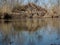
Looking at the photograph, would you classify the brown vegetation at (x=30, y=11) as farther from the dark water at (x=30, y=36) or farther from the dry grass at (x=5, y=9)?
the dark water at (x=30, y=36)

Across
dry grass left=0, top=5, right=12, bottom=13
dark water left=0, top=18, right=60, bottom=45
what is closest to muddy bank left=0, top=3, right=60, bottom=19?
dry grass left=0, top=5, right=12, bottom=13

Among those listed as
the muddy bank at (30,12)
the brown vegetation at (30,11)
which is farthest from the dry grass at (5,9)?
the brown vegetation at (30,11)

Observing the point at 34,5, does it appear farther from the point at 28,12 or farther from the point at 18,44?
the point at 18,44

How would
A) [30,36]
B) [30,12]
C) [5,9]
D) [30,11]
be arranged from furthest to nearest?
1. [30,11]
2. [30,12]
3. [5,9]
4. [30,36]

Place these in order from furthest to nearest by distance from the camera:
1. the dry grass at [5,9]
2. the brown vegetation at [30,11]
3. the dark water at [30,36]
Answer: the brown vegetation at [30,11] < the dry grass at [5,9] < the dark water at [30,36]

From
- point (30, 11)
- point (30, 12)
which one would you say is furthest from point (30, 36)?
point (30, 11)

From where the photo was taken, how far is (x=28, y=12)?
27.3 m

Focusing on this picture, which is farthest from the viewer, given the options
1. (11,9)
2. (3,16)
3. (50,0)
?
(50,0)

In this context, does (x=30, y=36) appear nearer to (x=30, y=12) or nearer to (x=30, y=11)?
(x=30, y=12)

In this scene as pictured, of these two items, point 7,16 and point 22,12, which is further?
point 22,12

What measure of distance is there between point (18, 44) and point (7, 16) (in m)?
17.9

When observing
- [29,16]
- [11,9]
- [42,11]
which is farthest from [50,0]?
[11,9]

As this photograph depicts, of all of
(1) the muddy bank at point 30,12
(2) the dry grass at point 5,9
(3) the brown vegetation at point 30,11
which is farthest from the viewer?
(3) the brown vegetation at point 30,11

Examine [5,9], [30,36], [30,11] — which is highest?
[5,9]
